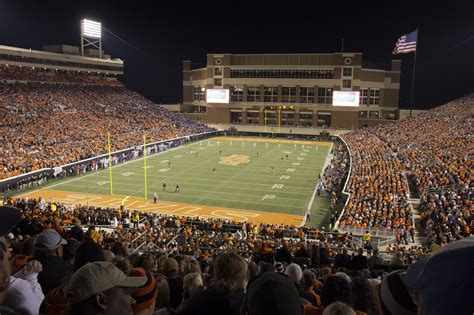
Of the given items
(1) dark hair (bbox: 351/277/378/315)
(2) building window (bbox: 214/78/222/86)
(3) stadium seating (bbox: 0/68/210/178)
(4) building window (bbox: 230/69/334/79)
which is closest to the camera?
(1) dark hair (bbox: 351/277/378/315)

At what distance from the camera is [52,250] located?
17.0 feet

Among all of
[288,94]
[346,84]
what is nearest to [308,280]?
[346,84]

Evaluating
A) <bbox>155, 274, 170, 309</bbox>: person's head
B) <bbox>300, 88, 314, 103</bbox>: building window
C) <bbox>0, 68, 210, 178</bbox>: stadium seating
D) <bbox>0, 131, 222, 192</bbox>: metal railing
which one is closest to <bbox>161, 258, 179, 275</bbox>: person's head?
<bbox>155, 274, 170, 309</bbox>: person's head

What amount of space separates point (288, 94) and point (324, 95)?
20.8 feet

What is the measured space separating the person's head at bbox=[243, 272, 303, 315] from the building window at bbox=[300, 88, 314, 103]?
74556 mm

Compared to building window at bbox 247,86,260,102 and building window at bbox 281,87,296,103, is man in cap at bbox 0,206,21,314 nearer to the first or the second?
building window at bbox 281,87,296,103

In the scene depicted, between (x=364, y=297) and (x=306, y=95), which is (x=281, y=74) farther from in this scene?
(x=364, y=297)

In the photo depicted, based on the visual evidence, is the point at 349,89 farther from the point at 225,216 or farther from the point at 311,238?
the point at 311,238

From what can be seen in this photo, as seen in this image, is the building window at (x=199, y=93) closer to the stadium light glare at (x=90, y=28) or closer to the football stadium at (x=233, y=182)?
the football stadium at (x=233, y=182)

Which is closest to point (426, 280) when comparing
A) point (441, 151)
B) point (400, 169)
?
point (400, 169)

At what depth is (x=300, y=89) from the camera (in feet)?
246

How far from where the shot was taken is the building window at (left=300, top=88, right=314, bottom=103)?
74750mm

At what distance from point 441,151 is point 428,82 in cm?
5230

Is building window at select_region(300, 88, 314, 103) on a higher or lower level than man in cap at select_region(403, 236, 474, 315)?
higher
